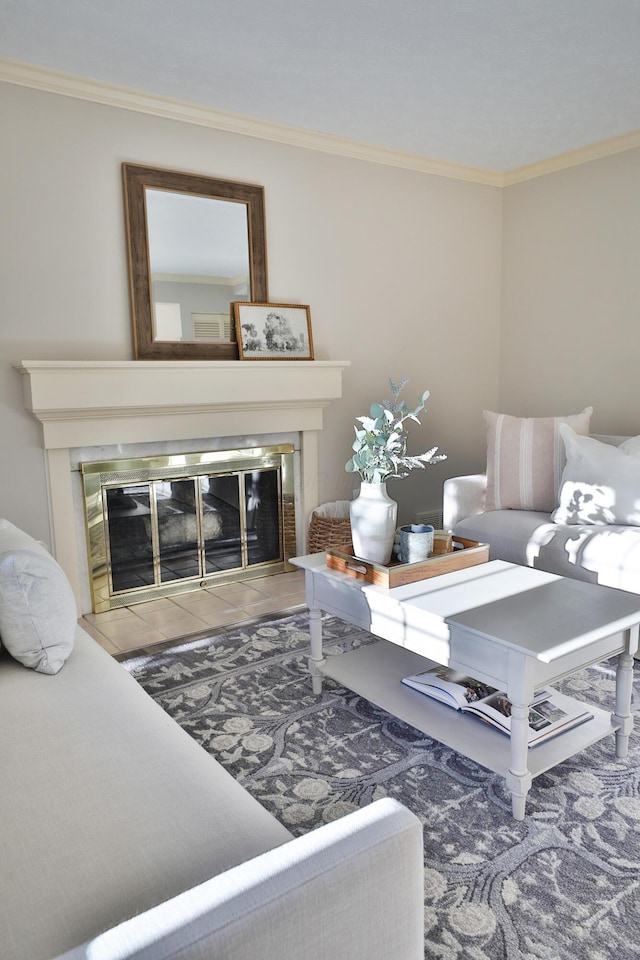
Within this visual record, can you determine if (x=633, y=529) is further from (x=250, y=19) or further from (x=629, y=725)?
(x=250, y=19)

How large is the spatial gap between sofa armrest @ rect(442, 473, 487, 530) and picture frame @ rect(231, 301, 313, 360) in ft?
3.71

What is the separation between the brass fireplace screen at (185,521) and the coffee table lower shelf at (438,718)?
1.45 m

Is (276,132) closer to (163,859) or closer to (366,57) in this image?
(366,57)

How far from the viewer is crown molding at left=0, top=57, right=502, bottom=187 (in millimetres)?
2926

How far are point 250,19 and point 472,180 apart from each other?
7.82ft

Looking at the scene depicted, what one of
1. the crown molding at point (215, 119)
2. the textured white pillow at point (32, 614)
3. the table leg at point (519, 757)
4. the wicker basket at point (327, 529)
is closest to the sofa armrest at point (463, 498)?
the wicker basket at point (327, 529)

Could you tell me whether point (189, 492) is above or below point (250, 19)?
below

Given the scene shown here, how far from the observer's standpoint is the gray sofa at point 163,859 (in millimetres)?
753

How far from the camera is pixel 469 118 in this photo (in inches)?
140

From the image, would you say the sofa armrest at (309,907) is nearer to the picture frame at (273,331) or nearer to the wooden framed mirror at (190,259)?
the wooden framed mirror at (190,259)

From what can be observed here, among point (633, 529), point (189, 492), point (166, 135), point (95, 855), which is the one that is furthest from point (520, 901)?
point (166, 135)

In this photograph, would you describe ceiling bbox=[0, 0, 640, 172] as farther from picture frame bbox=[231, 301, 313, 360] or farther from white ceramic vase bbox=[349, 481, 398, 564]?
white ceramic vase bbox=[349, 481, 398, 564]

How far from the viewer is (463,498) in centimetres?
352

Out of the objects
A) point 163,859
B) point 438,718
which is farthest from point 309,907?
point 438,718
